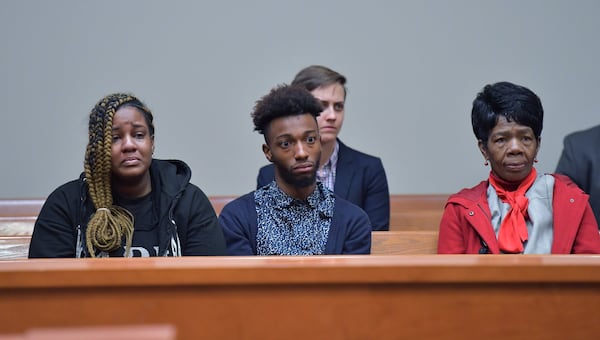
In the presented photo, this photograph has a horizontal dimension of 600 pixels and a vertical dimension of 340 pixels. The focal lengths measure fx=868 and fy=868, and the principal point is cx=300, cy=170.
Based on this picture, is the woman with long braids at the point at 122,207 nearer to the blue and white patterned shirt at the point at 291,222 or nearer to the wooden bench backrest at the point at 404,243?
the blue and white patterned shirt at the point at 291,222

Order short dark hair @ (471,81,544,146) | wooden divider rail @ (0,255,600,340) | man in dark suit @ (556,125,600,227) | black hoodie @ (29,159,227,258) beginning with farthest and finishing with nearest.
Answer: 1. man in dark suit @ (556,125,600,227)
2. short dark hair @ (471,81,544,146)
3. black hoodie @ (29,159,227,258)
4. wooden divider rail @ (0,255,600,340)

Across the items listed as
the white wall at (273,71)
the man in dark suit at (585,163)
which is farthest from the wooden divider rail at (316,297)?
the white wall at (273,71)

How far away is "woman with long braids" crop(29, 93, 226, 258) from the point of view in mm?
2246

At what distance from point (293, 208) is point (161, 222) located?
0.38 metres

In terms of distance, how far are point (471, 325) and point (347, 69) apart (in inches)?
93.4

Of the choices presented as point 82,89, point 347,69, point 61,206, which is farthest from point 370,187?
point 82,89

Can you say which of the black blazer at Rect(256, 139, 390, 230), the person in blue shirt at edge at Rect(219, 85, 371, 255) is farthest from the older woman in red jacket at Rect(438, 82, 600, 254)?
the black blazer at Rect(256, 139, 390, 230)

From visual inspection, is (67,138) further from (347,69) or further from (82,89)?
(347,69)

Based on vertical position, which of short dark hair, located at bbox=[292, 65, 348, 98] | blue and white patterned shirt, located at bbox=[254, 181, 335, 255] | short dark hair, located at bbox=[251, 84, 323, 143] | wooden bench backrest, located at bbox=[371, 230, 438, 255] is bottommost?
wooden bench backrest, located at bbox=[371, 230, 438, 255]

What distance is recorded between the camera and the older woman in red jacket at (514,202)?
2.38m

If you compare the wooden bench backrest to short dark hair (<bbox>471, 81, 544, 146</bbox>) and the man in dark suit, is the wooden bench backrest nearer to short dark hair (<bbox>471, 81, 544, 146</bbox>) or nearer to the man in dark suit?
short dark hair (<bbox>471, 81, 544, 146</bbox>)

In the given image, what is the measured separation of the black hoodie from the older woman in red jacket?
2.21ft

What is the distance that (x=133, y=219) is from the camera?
2.32 metres

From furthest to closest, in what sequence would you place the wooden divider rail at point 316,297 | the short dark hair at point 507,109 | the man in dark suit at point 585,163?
the man in dark suit at point 585,163 → the short dark hair at point 507,109 → the wooden divider rail at point 316,297
